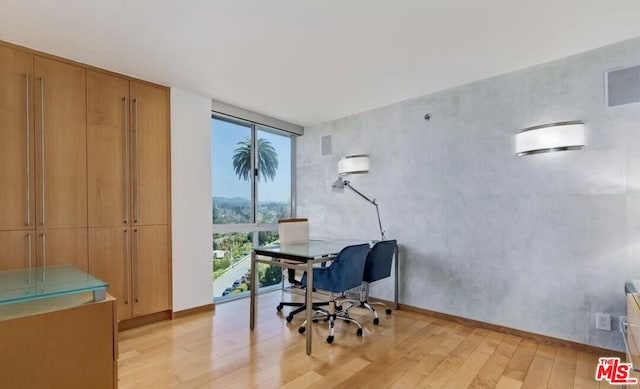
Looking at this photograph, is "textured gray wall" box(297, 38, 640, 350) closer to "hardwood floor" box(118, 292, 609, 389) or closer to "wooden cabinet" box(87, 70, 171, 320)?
"hardwood floor" box(118, 292, 609, 389)

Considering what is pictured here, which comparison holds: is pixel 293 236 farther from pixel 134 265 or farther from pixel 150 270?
pixel 134 265

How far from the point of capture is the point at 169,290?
10.9ft

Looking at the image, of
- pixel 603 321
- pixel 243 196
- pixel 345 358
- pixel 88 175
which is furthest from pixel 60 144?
pixel 603 321

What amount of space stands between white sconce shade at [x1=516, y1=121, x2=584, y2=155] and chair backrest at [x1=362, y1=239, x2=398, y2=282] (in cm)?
147

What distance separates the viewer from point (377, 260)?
3211mm

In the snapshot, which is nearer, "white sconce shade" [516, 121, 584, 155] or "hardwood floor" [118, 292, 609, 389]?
"hardwood floor" [118, 292, 609, 389]

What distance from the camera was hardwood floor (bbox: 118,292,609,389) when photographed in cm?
215

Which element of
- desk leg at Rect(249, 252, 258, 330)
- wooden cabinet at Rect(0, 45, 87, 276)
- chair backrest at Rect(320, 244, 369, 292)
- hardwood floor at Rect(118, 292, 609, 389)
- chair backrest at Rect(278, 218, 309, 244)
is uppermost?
wooden cabinet at Rect(0, 45, 87, 276)

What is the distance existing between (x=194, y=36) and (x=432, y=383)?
2.93m

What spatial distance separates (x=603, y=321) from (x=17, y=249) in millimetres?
4507

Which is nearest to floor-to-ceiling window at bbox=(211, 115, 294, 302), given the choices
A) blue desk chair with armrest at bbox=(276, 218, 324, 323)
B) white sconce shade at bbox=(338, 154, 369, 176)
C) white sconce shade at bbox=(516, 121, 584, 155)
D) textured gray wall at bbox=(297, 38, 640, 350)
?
blue desk chair with armrest at bbox=(276, 218, 324, 323)

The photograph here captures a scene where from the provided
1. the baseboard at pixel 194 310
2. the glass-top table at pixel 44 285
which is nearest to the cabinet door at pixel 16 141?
the glass-top table at pixel 44 285

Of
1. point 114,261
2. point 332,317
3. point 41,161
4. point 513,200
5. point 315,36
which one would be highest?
point 315,36

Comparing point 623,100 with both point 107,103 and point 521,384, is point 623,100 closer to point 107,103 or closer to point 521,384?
point 521,384
